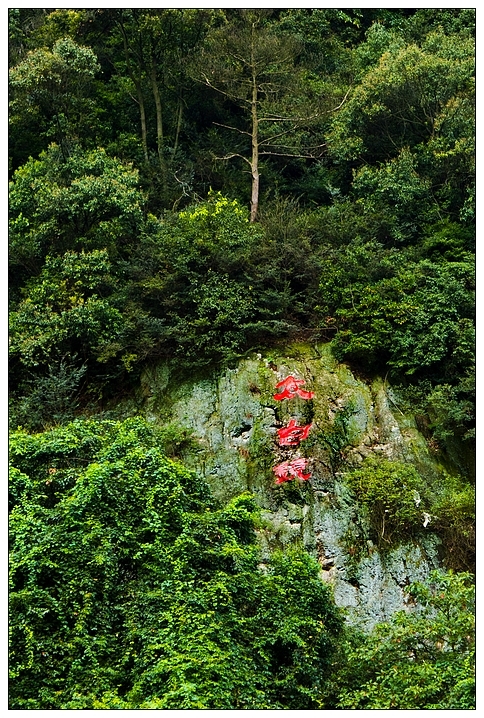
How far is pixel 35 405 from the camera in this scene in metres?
11.5

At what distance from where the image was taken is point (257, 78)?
15.3m

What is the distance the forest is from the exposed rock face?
0.28 meters

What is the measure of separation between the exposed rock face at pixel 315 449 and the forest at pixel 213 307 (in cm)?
28

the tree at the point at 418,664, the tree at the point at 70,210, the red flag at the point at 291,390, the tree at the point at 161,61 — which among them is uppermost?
the tree at the point at 161,61

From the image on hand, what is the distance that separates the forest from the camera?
25.7 feet

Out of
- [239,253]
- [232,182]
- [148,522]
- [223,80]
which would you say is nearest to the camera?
[148,522]

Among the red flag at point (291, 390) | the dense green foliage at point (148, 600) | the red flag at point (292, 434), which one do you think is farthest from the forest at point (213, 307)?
the red flag at point (292, 434)

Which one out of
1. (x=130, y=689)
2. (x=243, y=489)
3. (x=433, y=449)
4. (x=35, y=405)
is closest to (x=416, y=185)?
(x=433, y=449)

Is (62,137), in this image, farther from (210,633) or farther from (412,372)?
(210,633)

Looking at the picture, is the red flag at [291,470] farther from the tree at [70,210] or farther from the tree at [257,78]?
the tree at [257,78]

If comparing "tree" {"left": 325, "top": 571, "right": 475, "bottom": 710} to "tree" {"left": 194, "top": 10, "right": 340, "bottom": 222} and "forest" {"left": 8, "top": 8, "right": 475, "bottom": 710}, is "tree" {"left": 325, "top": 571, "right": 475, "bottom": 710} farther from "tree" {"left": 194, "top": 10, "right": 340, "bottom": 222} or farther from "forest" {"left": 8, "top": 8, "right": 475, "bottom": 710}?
"tree" {"left": 194, "top": 10, "right": 340, "bottom": 222}

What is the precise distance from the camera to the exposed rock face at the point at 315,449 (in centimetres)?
1010

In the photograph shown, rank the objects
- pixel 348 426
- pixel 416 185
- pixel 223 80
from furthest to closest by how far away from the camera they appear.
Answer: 1. pixel 223 80
2. pixel 416 185
3. pixel 348 426

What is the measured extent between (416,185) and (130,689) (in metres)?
9.61
